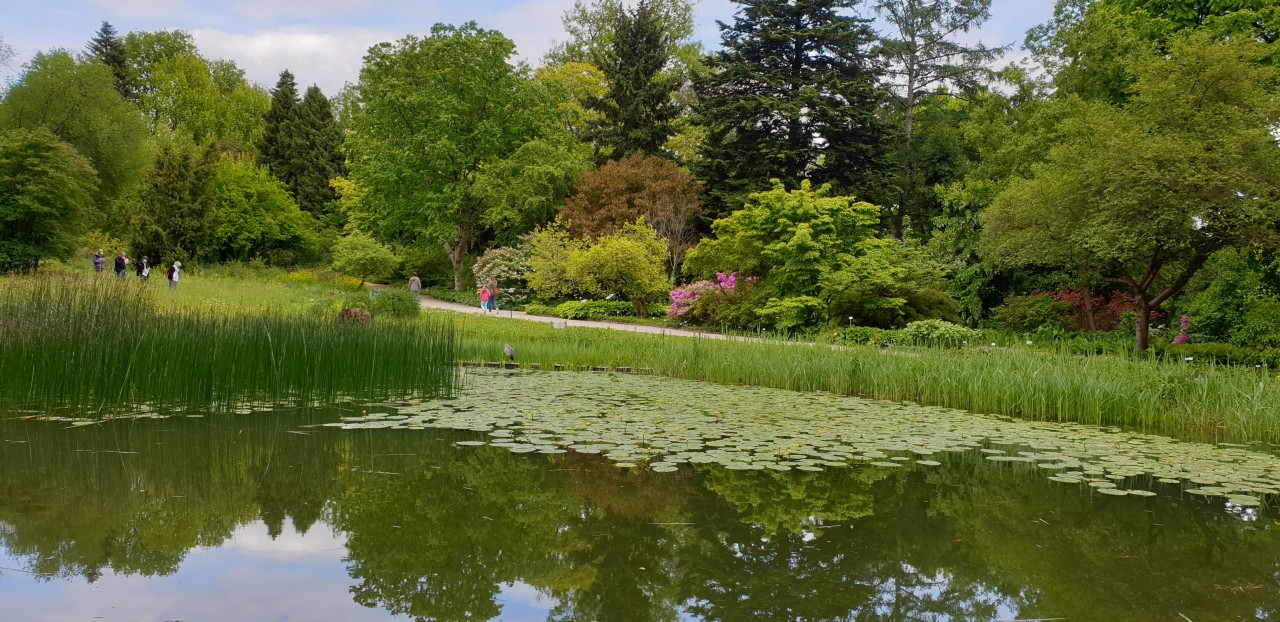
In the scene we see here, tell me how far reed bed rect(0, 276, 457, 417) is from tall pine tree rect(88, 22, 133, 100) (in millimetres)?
39503

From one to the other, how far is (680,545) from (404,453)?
2.49 metres

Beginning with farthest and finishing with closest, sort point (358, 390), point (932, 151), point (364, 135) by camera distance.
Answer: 1. point (364, 135)
2. point (932, 151)
3. point (358, 390)

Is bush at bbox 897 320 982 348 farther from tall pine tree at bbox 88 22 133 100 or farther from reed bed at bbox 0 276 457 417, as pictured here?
tall pine tree at bbox 88 22 133 100

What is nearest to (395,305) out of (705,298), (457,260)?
(705,298)

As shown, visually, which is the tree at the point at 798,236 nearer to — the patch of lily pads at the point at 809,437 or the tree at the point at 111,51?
the patch of lily pads at the point at 809,437

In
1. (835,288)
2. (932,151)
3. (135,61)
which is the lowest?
(835,288)

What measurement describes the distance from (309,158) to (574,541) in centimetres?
3858

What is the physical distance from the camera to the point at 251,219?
99.8ft

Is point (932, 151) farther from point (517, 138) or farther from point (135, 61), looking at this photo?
point (135, 61)

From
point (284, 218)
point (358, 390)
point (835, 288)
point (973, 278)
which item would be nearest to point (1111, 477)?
point (358, 390)

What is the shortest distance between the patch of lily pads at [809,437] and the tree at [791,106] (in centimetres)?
1724

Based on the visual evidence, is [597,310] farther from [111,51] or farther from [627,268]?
[111,51]

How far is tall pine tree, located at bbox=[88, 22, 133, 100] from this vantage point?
39000mm

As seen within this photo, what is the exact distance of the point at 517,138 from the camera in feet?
90.2
